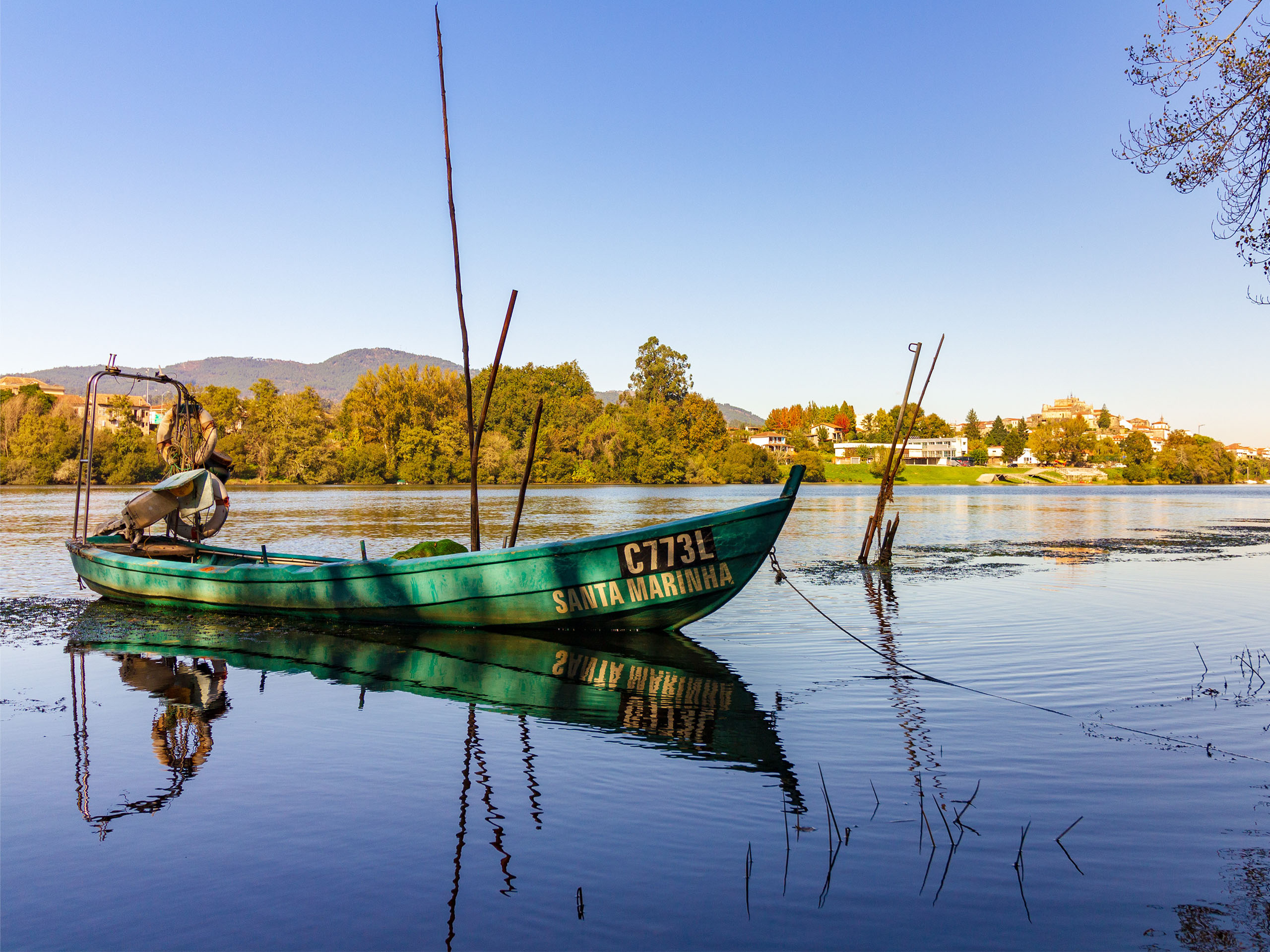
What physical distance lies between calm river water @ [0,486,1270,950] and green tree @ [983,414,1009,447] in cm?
18388

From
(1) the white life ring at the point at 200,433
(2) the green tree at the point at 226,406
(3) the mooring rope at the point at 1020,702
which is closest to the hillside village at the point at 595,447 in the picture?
(2) the green tree at the point at 226,406

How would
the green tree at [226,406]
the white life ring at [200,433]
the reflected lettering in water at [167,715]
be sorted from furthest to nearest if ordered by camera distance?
the green tree at [226,406]
the white life ring at [200,433]
the reflected lettering in water at [167,715]

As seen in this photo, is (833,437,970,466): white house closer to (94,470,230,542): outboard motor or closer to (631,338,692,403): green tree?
(631,338,692,403): green tree

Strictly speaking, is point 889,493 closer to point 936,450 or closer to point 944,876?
point 944,876

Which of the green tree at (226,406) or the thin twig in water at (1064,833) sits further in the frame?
the green tree at (226,406)

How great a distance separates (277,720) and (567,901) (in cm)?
498

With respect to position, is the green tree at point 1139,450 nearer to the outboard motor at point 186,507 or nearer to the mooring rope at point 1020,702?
the mooring rope at point 1020,702

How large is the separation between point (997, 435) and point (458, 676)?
632 ft

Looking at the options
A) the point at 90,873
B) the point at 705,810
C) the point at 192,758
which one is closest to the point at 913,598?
the point at 705,810

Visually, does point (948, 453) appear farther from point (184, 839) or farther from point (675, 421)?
point (184, 839)

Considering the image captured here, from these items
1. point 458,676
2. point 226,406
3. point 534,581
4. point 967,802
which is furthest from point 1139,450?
point 967,802

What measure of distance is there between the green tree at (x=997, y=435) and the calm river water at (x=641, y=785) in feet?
603

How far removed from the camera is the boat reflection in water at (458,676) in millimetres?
7590

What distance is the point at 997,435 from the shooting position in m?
186
